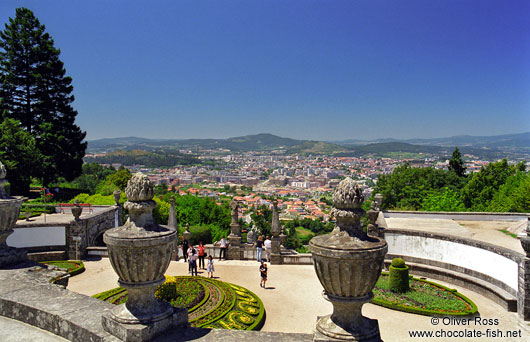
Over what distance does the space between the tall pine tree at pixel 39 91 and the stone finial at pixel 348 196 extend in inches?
1335

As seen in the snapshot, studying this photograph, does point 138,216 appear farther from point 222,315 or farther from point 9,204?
point 222,315

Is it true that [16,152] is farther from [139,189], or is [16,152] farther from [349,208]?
[349,208]

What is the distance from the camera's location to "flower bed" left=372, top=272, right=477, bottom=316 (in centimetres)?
1034

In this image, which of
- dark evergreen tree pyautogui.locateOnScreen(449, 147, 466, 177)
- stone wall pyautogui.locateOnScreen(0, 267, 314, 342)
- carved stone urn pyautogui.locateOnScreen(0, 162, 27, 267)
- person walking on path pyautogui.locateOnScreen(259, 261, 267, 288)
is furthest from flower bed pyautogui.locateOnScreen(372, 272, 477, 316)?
dark evergreen tree pyautogui.locateOnScreen(449, 147, 466, 177)

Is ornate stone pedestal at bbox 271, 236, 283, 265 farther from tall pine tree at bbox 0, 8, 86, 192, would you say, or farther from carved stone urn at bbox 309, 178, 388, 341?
tall pine tree at bbox 0, 8, 86, 192

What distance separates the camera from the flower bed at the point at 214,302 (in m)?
9.59

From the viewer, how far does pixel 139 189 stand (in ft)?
13.7

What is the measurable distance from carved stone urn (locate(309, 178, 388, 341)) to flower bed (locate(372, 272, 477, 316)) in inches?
314

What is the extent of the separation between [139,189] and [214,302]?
7.64 m

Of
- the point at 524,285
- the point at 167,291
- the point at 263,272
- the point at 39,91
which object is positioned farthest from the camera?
the point at 39,91

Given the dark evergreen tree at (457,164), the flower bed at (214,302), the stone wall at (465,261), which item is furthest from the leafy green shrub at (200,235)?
the dark evergreen tree at (457,164)

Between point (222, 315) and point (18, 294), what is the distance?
5830mm

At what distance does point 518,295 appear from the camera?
395 inches

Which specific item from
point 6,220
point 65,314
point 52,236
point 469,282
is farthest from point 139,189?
point 52,236
